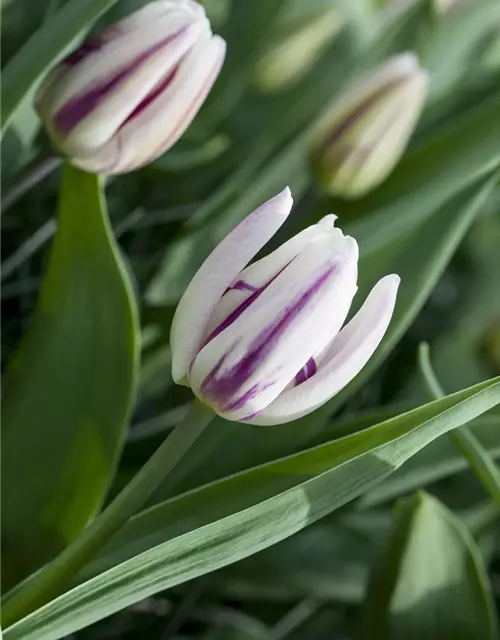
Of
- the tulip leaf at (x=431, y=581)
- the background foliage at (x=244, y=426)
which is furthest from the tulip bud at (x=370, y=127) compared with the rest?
the tulip leaf at (x=431, y=581)

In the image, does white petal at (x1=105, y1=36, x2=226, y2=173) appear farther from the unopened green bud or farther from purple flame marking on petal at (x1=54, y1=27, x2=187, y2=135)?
the unopened green bud

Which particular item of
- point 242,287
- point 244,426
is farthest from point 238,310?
point 244,426

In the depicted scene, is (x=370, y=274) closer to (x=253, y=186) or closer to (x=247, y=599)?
(x=253, y=186)

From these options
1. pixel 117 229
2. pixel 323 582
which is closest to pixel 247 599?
pixel 323 582

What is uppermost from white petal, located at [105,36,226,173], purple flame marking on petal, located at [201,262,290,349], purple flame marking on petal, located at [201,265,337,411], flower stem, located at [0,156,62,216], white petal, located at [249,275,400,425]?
white petal, located at [105,36,226,173]

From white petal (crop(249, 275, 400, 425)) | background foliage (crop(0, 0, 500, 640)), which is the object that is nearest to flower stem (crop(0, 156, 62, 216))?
background foliage (crop(0, 0, 500, 640))

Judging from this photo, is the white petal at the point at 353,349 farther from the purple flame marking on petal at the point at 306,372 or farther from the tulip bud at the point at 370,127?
the tulip bud at the point at 370,127
